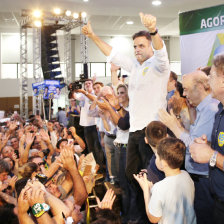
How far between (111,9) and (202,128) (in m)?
10.5

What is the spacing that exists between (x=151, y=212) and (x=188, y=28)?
2116 mm

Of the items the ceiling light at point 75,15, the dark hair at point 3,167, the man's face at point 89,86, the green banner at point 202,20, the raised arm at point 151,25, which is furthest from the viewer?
the ceiling light at point 75,15

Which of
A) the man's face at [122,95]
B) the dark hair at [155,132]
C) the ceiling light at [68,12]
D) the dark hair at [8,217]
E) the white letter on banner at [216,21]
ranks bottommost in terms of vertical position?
the dark hair at [8,217]

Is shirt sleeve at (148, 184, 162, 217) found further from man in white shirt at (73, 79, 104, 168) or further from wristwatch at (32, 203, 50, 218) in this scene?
man in white shirt at (73, 79, 104, 168)

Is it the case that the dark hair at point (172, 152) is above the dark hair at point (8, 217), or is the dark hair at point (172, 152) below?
above

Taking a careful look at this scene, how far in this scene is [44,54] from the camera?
13539 millimetres

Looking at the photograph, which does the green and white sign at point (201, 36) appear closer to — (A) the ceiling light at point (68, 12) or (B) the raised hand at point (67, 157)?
(B) the raised hand at point (67, 157)

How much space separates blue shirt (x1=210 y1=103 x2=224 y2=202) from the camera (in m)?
1.49

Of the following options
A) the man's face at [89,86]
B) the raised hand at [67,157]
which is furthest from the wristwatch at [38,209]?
the man's face at [89,86]

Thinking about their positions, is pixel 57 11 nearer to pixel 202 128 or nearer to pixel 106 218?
pixel 202 128

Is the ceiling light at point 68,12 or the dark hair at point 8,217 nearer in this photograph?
the dark hair at point 8,217

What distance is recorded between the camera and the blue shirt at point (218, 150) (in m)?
1.49

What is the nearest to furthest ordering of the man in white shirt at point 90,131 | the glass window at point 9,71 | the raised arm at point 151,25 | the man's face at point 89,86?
the raised arm at point 151,25 < the man's face at point 89,86 < the man in white shirt at point 90,131 < the glass window at point 9,71

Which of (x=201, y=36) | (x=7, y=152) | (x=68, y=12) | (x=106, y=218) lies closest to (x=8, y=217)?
(x=106, y=218)
